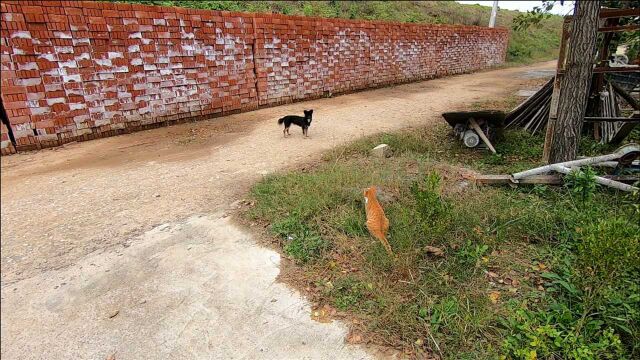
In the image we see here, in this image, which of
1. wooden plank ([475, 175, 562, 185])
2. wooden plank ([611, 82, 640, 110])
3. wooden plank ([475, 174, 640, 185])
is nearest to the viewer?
wooden plank ([475, 174, 640, 185])

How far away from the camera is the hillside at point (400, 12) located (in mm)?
11117

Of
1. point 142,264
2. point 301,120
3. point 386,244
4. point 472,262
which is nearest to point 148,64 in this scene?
point 301,120

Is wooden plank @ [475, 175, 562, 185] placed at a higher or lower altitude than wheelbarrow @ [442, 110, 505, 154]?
lower

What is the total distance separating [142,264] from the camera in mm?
2959

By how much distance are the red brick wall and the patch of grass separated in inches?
147

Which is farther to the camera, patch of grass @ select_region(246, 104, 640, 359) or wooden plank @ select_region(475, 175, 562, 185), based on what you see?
wooden plank @ select_region(475, 175, 562, 185)

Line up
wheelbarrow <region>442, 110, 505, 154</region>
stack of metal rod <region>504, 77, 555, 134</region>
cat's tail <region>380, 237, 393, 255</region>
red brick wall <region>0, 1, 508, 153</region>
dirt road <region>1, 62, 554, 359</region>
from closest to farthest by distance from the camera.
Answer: dirt road <region>1, 62, 554, 359</region>, cat's tail <region>380, 237, 393, 255</region>, red brick wall <region>0, 1, 508, 153</region>, wheelbarrow <region>442, 110, 505, 154</region>, stack of metal rod <region>504, 77, 555, 134</region>

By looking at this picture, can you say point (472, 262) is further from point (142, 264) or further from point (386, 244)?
point (142, 264)

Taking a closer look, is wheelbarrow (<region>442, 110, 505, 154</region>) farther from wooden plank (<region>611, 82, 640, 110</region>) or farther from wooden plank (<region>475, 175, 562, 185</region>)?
wooden plank (<region>611, 82, 640, 110</region>)

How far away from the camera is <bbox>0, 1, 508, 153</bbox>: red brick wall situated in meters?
5.30

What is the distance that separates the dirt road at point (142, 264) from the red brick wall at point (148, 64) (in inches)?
30.1

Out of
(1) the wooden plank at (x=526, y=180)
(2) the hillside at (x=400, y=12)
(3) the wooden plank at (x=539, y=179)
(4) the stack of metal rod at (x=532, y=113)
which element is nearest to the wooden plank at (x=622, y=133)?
(4) the stack of metal rod at (x=532, y=113)

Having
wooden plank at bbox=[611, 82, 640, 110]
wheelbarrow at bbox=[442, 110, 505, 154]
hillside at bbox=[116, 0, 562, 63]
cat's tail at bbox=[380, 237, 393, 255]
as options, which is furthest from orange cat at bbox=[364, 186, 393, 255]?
hillside at bbox=[116, 0, 562, 63]

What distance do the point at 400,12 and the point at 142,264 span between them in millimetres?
20091
